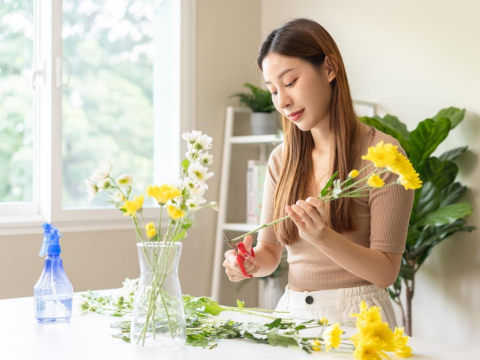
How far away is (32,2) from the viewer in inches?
115

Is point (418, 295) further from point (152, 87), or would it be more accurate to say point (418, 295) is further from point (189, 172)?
point (189, 172)

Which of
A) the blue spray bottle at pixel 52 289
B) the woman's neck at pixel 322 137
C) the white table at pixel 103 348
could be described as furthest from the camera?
the woman's neck at pixel 322 137

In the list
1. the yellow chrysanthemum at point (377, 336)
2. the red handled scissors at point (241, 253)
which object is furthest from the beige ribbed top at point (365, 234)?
the yellow chrysanthemum at point (377, 336)

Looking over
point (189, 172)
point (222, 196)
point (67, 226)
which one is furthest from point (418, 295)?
point (189, 172)

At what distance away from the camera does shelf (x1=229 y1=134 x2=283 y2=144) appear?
129 inches

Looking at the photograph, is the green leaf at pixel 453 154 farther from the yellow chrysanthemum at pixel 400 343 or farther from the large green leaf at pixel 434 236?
the yellow chrysanthemum at pixel 400 343

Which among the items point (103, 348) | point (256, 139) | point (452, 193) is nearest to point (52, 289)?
point (103, 348)

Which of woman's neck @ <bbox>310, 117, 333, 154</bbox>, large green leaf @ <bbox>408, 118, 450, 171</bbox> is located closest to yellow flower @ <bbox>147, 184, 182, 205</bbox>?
woman's neck @ <bbox>310, 117, 333, 154</bbox>

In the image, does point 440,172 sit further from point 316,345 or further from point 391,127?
point 316,345

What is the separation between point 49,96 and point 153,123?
0.65 m

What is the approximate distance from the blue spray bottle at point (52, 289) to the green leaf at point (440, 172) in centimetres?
184

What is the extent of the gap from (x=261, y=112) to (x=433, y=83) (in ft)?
3.14

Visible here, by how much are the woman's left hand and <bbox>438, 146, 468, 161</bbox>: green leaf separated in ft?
5.52

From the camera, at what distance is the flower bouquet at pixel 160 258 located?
107 centimetres
